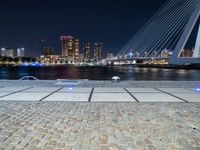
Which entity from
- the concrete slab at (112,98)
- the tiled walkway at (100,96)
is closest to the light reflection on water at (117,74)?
the tiled walkway at (100,96)

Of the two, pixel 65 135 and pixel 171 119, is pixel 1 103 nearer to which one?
pixel 65 135

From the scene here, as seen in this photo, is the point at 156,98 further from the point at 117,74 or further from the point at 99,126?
the point at 117,74

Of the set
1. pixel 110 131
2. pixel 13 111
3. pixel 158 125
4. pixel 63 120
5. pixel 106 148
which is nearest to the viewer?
pixel 106 148

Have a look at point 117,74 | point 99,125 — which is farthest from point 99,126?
point 117,74

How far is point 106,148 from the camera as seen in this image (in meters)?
3.52

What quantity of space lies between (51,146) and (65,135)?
0.49 metres

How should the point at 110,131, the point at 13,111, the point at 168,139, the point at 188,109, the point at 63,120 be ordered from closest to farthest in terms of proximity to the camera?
the point at 168,139 → the point at 110,131 → the point at 63,120 → the point at 13,111 → the point at 188,109

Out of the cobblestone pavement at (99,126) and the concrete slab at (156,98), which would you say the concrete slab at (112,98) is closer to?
the concrete slab at (156,98)

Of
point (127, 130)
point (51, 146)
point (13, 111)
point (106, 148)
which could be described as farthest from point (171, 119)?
point (13, 111)

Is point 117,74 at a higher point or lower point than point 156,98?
lower

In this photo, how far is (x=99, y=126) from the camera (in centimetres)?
454

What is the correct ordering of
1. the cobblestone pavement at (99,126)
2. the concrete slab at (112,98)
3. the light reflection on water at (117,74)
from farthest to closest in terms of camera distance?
the light reflection on water at (117,74), the concrete slab at (112,98), the cobblestone pavement at (99,126)

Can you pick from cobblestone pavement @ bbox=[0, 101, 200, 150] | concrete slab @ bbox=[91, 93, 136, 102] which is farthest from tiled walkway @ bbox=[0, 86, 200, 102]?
cobblestone pavement @ bbox=[0, 101, 200, 150]

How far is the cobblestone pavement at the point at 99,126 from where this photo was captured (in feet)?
12.0
